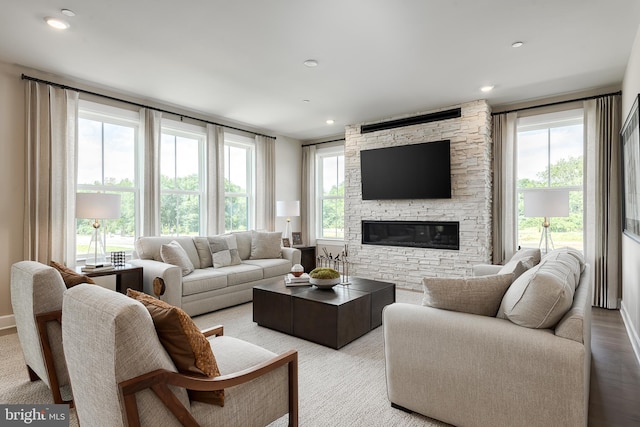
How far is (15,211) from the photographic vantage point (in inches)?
144

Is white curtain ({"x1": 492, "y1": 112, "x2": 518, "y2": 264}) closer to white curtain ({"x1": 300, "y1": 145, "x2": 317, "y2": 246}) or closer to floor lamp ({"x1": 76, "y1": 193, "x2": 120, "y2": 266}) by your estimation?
white curtain ({"x1": 300, "y1": 145, "x2": 317, "y2": 246})

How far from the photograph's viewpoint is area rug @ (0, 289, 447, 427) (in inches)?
78.6

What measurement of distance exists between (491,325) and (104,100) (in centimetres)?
472

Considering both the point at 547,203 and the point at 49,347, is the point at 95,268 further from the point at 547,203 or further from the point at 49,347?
the point at 547,203

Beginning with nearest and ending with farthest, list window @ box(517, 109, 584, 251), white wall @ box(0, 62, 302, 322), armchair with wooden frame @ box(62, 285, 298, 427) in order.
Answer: armchair with wooden frame @ box(62, 285, 298, 427)
white wall @ box(0, 62, 302, 322)
window @ box(517, 109, 584, 251)

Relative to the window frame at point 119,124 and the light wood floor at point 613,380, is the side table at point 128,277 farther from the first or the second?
the light wood floor at point 613,380

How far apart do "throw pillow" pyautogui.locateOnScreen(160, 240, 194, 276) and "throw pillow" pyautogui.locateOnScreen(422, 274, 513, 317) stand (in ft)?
9.91

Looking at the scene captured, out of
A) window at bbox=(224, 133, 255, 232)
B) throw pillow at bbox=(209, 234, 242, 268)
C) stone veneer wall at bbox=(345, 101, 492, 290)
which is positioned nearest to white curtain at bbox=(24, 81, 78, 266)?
throw pillow at bbox=(209, 234, 242, 268)

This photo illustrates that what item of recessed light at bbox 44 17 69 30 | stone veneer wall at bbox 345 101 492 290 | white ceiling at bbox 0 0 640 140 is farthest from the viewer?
stone veneer wall at bbox 345 101 492 290

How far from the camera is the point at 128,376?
1.12 m

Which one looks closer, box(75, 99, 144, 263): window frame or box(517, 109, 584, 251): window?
box(75, 99, 144, 263): window frame

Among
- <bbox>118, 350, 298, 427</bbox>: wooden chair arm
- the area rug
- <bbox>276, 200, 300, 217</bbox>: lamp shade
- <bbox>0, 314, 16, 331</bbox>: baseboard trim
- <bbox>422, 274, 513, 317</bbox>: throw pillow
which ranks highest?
<bbox>276, 200, 300, 217</bbox>: lamp shade

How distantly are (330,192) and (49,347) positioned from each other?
5.44 metres

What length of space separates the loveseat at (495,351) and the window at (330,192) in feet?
16.0
